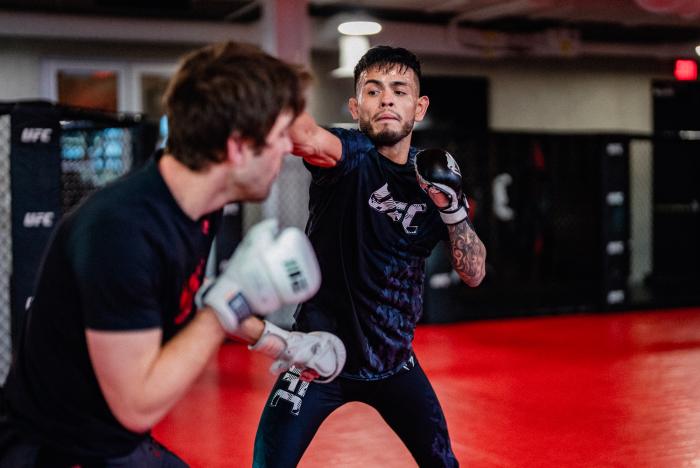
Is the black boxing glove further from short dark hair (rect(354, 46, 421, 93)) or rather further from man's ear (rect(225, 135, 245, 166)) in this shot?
man's ear (rect(225, 135, 245, 166))

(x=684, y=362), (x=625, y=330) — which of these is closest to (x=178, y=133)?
(x=684, y=362)

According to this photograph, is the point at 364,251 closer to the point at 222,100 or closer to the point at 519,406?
the point at 222,100

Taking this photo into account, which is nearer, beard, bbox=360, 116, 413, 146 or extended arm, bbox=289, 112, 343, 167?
extended arm, bbox=289, 112, 343, 167

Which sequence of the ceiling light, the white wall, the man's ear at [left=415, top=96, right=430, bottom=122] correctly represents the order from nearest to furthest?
1. the man's ear at [left=415, top=96, right=430, bottom=122]
2. the ceiling light
3. the white wall

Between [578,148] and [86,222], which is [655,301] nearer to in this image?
[578,148]

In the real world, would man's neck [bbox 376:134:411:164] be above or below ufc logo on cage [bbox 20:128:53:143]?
below

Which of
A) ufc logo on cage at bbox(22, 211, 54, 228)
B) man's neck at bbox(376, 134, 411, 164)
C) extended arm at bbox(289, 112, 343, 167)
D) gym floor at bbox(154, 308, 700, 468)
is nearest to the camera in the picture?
extended arm at bbox(289, 112, 343, 167)

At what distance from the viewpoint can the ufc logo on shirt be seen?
2.12m

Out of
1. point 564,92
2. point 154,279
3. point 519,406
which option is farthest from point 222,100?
point 564,92

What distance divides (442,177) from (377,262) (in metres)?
0.29

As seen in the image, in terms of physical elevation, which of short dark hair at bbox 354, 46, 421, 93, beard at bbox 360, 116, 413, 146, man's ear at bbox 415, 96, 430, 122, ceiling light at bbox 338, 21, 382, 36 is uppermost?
ceiling light at bbox 338, 21, 382, 36

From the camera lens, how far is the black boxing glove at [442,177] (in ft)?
6.53

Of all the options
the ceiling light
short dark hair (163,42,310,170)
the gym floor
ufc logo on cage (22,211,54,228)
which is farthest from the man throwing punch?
the ceiling light

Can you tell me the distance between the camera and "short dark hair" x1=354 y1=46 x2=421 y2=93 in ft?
7.45
